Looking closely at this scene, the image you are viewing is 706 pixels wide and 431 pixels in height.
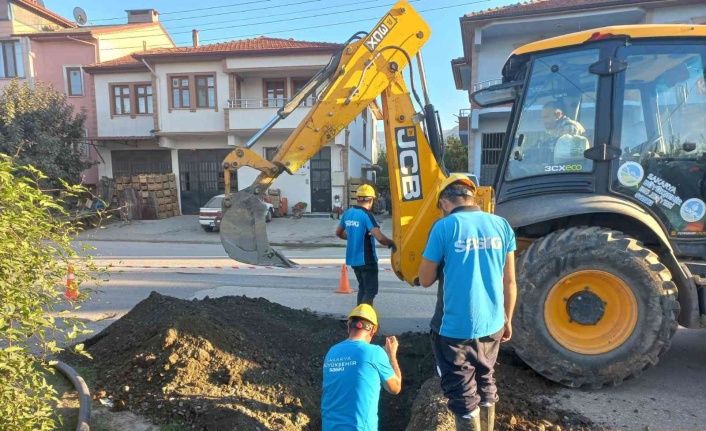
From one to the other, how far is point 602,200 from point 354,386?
2888mm

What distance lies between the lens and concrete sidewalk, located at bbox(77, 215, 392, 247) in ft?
51.5

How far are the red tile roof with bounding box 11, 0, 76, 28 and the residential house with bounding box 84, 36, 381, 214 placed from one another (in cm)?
811

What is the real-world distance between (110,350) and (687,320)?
5543mm

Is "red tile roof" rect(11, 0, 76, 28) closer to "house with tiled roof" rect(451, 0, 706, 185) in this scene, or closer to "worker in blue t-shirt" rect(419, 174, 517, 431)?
"house with tiled roof" rect(451, 0, 706, 185)

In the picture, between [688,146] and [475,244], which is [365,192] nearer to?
A: [475,244]

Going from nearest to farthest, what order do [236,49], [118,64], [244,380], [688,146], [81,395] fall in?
[81,395] → [244,380] → [688,146] → [236,49] → [118,64]

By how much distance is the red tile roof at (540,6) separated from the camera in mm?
14766

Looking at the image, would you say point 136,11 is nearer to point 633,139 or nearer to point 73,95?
point 73,95

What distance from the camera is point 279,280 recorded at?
8797 mm

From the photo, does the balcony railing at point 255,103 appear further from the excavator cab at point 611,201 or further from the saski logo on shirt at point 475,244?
the saski logo on shirt at point 475,244

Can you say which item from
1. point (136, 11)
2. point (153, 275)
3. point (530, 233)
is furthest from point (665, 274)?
point (136, 11)

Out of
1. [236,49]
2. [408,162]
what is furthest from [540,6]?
[408,162]

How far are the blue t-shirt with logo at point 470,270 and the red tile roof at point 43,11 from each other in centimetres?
3279

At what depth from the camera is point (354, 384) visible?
249 cm
